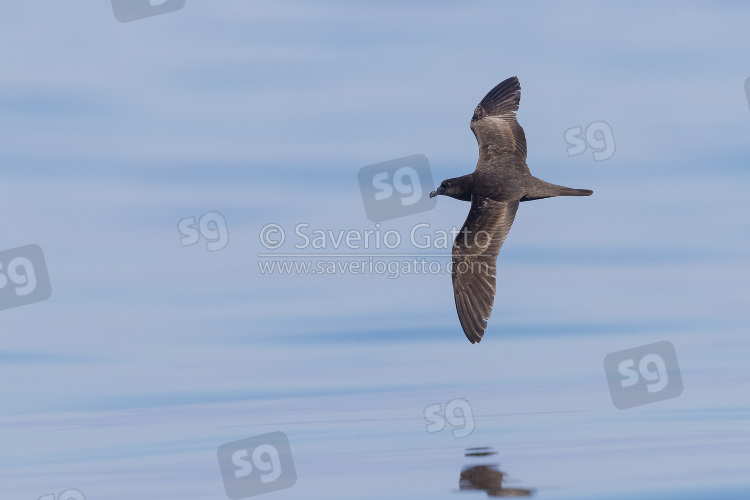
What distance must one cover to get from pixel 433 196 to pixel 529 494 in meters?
7.37

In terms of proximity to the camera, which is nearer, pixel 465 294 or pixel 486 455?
pixel 486 455

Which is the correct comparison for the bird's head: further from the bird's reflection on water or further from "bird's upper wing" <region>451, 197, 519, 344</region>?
the bird's reflection on water

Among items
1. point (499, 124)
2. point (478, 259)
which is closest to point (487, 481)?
point (478, 259)

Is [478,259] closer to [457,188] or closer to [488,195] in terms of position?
[488,195]

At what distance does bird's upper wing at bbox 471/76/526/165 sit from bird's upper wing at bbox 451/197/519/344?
1.35m

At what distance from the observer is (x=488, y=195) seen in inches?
625

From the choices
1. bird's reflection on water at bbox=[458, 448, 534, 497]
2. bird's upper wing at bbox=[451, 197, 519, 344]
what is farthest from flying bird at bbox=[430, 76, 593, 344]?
bird's reflection on water at bbox=[458, 448, 534, 497]

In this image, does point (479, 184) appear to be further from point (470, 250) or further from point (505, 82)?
point (505, 82)

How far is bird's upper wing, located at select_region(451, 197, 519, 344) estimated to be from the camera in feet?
47.3

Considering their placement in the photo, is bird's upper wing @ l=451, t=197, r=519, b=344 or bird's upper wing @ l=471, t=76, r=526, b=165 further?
bird's upper wing @ l=471, t=76, r=526, b=165

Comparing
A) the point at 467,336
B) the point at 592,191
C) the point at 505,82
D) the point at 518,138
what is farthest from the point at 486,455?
the point at 505,82

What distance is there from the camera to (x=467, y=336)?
14.2 meters

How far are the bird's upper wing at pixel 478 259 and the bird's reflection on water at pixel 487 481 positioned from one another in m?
2.56

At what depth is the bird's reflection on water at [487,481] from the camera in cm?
1055
